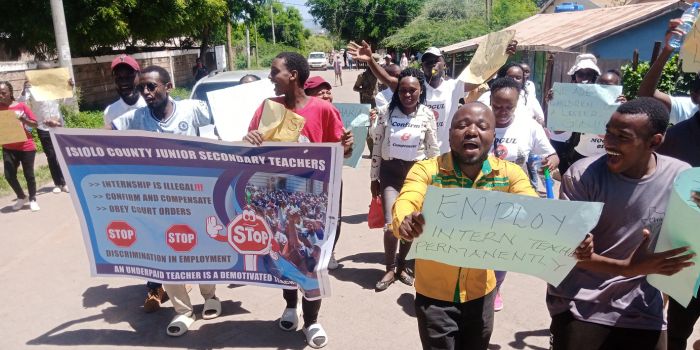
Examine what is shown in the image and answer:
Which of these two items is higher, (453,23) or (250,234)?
(453,23)

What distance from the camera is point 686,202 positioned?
1.87m

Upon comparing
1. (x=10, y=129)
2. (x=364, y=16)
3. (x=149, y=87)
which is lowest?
(x=10, y=129)

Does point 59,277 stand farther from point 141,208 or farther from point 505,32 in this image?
point 505,32

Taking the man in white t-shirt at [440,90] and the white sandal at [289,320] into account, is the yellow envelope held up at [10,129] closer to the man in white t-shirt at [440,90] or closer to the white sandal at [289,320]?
the man in white t-shirt at [440,90]

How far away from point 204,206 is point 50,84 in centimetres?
380

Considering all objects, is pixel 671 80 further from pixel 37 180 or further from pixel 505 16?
pixel 505 16

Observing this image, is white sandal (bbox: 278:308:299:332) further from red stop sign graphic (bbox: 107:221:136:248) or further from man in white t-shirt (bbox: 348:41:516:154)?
man in white t-shirt (bbox: 348:41:516:154)

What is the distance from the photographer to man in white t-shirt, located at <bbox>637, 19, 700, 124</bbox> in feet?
10.4

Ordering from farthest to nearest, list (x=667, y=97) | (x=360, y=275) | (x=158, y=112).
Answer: (x=360, y=275), (x=158, y=112), (x=667, y=97)

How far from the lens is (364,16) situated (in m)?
56.3

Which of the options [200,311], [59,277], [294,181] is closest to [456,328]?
[294,181]

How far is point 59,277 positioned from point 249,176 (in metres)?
2.87

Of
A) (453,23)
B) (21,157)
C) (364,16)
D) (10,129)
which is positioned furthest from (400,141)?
(364,16)

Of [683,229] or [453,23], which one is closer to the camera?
[683,229]
